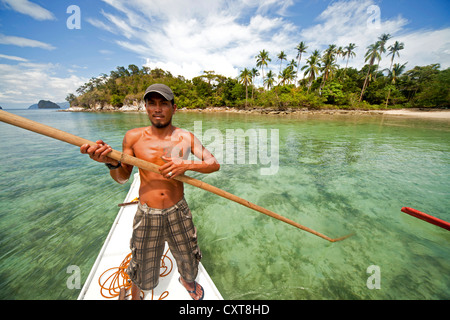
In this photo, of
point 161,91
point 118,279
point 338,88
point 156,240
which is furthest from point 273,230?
point 338,88

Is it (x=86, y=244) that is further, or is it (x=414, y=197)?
(x=414, y=197)

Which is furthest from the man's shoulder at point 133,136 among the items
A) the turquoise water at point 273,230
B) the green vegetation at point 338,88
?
the green vegetation at point 338,88

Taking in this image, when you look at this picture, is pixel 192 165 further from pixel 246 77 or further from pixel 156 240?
pixel 246 77

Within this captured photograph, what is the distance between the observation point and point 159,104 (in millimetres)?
1674

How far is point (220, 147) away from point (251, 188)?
5.63m

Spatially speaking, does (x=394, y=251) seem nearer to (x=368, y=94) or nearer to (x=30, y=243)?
(x=30, y=243)

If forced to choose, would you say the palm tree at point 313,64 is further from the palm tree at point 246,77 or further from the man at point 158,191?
the man at point 158,191

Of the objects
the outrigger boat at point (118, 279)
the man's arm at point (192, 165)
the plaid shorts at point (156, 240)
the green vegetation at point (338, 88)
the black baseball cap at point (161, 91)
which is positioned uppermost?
the green vegetation at point (338, 88)

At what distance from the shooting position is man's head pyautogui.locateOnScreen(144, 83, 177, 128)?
161 cm

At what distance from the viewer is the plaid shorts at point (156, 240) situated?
5.64 feet

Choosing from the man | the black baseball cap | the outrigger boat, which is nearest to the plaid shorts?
the man

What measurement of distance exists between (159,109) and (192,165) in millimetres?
696
